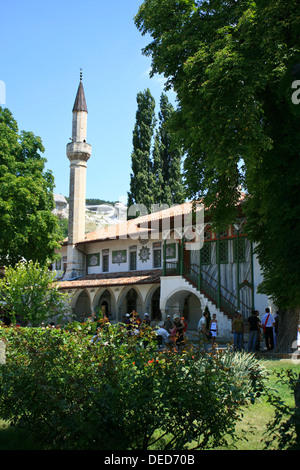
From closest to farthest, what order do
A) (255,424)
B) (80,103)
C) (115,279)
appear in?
(255,424) < (115,279) < (80,103)

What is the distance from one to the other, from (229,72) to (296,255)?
418cm

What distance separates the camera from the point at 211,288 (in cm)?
1880

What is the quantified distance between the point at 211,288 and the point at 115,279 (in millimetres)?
7494

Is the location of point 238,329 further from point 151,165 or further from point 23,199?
point 151,165

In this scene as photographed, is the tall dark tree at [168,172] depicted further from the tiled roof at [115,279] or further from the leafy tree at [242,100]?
the leafy tree at [242,100]

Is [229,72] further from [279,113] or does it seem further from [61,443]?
[61,443]

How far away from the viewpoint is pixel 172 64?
10844mm

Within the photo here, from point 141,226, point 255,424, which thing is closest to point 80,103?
point 141,226

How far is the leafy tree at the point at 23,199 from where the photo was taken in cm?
1941

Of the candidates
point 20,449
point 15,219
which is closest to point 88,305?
point 15,219

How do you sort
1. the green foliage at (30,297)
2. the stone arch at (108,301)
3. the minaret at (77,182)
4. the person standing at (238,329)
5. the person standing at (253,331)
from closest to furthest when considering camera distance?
the person standing at (253,331)
the person standing at (238,329)
the green foliage at (30,297)
the stone arch at (108,301)
the minaret at (77,182)

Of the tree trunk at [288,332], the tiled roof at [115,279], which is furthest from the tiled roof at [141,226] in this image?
the tree trunk at [288,332]

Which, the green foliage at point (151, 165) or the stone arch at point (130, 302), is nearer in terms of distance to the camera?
the stone arch at point (130, 302)

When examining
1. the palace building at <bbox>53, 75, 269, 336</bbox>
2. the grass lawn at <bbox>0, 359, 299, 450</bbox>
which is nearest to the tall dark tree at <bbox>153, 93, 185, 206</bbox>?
the palace building at <bbox>53, 75, 269, 336</bbox>
